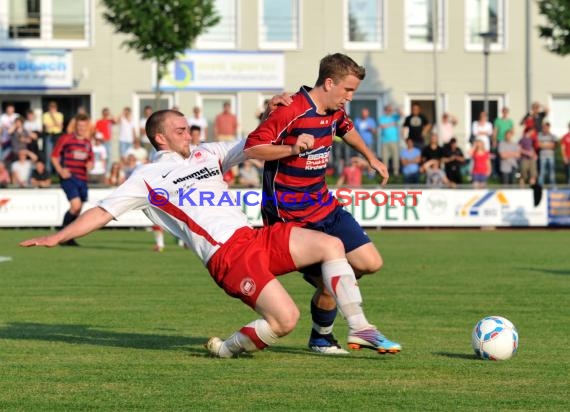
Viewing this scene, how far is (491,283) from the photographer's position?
662 inches

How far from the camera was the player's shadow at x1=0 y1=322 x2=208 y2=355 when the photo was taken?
10450mm

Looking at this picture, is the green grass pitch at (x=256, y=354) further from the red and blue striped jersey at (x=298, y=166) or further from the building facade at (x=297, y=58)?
the building facade at (x=297, y=58)

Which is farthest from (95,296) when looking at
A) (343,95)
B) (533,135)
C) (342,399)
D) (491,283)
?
(533,135)

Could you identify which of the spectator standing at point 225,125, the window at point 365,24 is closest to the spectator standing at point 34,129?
the spectator standing at point 225,125

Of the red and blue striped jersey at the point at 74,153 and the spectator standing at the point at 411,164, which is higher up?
the red and blue striped jersey at the point at 74,153

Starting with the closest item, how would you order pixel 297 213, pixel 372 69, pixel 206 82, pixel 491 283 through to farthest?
1. pixel 297 213
2. pixel 491 283
3. pixel 206 82
4. pixel 372 69

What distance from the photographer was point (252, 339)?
937cm

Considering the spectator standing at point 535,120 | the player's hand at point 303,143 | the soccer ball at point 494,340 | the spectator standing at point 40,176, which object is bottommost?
the soccer ball at point 494,340

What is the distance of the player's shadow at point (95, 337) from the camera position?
1045cm

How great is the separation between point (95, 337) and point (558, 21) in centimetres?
2745

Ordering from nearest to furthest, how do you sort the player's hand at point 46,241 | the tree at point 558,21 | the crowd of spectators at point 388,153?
the player's hand at point 46,241 → the crowd of spectators at point 388,153 → the tree at point 558,21

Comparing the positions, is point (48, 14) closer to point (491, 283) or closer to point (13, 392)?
point (491, 283)

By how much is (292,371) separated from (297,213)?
4.81 feet

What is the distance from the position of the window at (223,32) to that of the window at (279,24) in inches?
35.6
